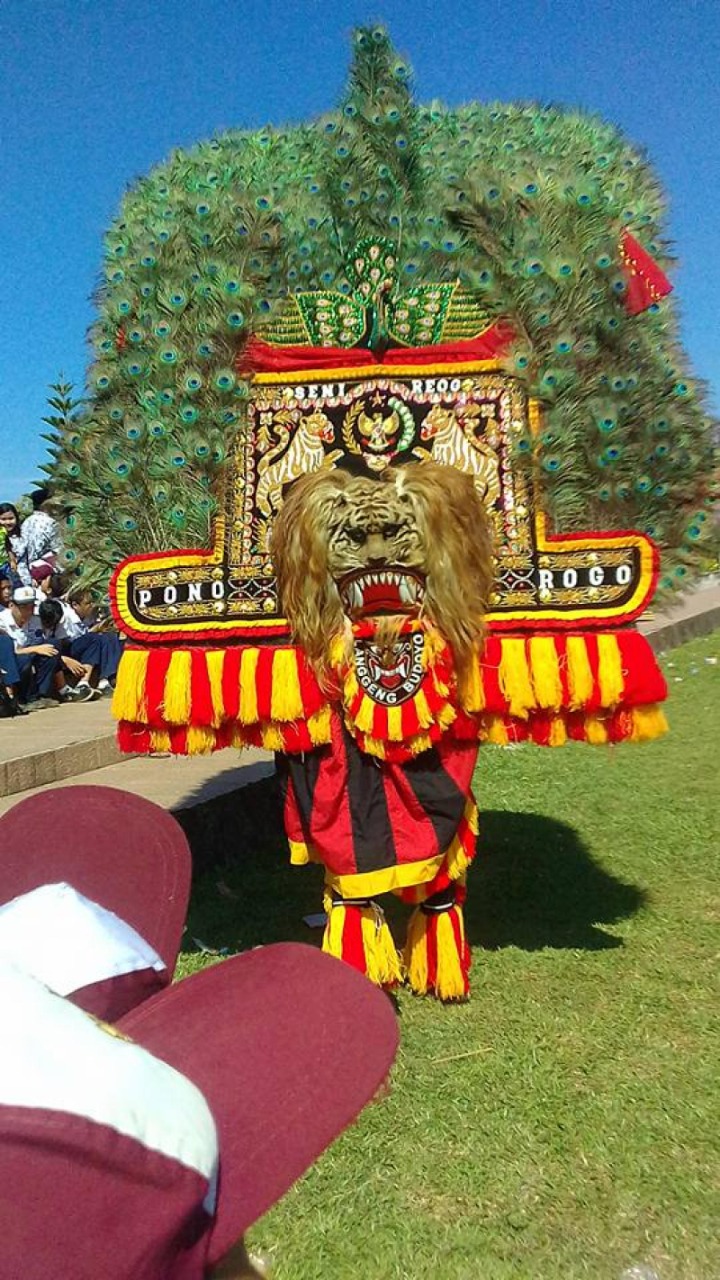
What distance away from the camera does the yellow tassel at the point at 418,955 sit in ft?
11.9

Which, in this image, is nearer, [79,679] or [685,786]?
[685,786]

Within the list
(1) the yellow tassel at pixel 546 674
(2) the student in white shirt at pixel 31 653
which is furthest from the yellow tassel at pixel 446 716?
(2) the student in white shirt at pixel 31 653

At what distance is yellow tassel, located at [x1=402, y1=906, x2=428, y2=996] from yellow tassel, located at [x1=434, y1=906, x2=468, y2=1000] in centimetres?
5

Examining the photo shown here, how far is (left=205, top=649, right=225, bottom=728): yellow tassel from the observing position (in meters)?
3.31

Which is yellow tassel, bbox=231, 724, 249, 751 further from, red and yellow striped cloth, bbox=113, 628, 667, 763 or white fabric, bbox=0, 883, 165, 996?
white fabric, bbox=0, 883, 165, 996

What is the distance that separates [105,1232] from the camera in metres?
0.71

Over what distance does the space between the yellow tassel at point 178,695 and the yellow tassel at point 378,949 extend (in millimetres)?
869

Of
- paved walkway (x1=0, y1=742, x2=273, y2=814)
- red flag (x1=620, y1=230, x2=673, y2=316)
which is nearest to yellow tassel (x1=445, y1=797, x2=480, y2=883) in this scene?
red flag (x1=620, y1=230, x2=673, y2=316)

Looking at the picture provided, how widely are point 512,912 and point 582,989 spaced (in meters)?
0.78

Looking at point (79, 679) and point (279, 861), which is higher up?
point (79, 679)

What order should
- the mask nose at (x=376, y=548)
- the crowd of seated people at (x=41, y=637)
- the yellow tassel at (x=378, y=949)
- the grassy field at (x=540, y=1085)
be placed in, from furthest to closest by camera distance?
the crowd of seated people at (x=41, y=637), the yellow tassel at (x=378, y=949), the mask nose at (x=376, y=548), the grassy field at (x=540, y=1085)

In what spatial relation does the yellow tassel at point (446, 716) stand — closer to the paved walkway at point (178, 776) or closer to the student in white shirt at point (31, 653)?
the paved walkway at point (178, 776)

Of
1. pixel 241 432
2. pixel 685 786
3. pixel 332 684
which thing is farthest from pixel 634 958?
pixel 685 786

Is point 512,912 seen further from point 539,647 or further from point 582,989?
point 539,647
